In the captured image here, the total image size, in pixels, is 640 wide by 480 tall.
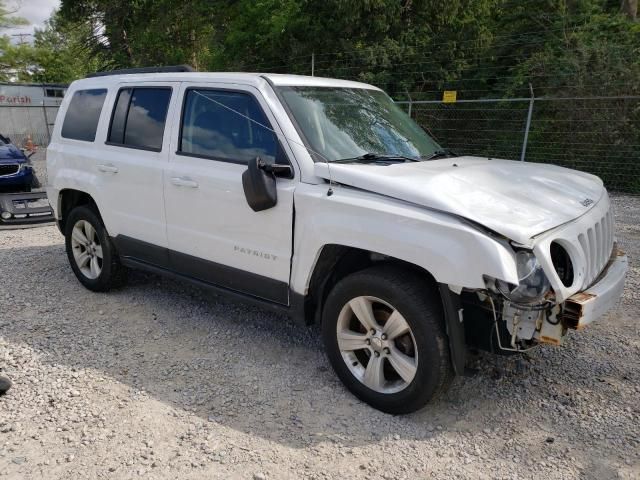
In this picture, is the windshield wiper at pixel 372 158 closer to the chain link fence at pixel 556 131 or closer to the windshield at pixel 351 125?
the windshield at pixel 351 125

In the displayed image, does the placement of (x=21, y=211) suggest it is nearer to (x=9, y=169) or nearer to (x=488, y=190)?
(x=9, y=169)

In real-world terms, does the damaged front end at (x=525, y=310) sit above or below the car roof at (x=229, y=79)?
below

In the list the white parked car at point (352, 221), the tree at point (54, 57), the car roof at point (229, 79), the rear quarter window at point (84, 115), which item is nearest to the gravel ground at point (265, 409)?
the white parked car at point (352, 221)

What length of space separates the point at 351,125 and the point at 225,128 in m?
0.91

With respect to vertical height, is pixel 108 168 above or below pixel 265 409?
above

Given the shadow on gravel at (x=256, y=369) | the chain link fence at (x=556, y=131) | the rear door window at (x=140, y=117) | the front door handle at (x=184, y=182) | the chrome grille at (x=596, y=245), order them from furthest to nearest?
the chain link fence at (x=556, y=131)
the rear door window at (x=140, y=117)
the front door handle at (x=184, y=182)
the shadow on gravel at (x=256, y=369)
the chrome grille at (x=596, y=245)

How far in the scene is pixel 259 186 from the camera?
3.32m

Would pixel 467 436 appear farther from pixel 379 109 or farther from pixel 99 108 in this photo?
pixel 99 108

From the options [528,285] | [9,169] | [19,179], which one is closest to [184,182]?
[528,285]

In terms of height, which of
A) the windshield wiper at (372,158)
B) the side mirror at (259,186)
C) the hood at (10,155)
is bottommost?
the hood at (10,155)

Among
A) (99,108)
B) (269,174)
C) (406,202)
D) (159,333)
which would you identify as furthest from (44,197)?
(406,202)

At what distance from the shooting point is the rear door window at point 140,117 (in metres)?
4.31

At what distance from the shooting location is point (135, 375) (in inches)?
145

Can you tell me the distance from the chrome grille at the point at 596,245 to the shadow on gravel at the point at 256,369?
841 millimetres
